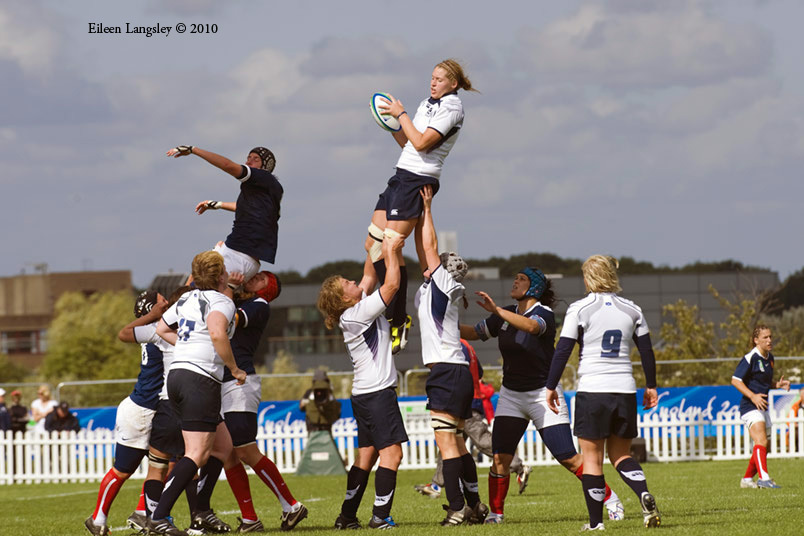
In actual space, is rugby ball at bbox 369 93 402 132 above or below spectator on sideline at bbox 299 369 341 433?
→ above

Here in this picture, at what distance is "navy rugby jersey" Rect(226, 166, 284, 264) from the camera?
9945 mm

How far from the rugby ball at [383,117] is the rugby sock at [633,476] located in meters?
3.33

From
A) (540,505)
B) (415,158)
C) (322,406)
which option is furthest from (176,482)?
(322,406)

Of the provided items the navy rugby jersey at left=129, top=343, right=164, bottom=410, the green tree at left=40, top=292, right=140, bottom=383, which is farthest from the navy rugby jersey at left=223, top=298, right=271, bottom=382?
the green tree at left=40, top=292, right=140, bottom=383

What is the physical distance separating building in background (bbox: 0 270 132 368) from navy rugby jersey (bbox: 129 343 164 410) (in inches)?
4222

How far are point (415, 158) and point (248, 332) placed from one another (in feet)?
6.68

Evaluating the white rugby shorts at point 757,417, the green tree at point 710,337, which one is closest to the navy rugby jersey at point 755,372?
the white rugby shorts at point 757,417

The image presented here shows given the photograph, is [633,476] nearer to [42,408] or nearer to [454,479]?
[454,479]

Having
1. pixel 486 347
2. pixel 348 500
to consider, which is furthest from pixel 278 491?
pixel 486 347

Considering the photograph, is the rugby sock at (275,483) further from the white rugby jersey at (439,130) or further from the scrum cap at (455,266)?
the white rugby jersey at (439,130)

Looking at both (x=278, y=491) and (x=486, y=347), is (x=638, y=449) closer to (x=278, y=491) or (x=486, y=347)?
(x=278, y=491)

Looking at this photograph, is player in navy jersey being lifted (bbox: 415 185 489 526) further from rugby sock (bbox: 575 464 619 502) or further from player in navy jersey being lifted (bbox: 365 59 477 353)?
rugby sock (bbox: 575 464 619 502)

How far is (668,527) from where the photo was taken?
865 centimetres

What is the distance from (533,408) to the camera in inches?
387
